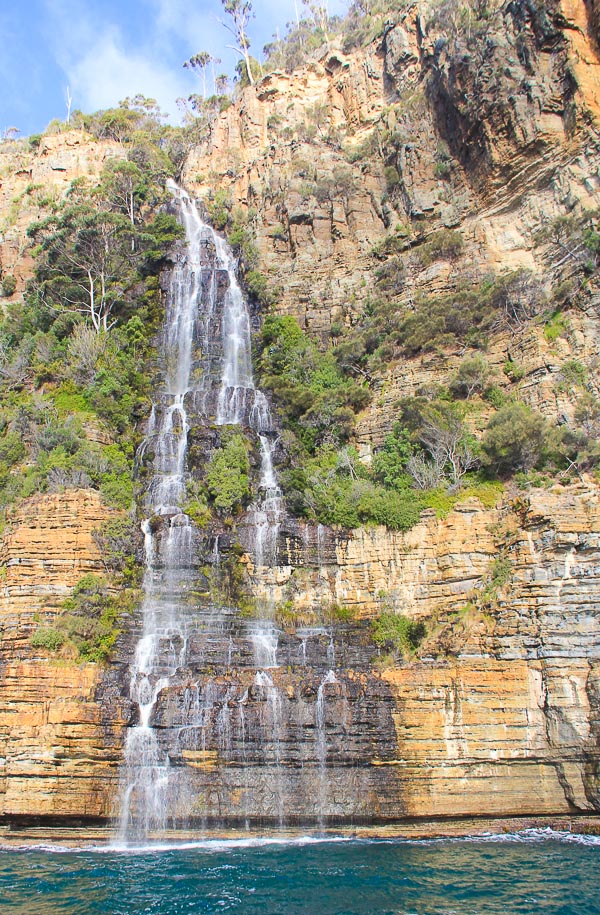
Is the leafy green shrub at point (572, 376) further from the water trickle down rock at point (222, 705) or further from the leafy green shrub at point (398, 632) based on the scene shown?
the water trickle down rock at point (222, 705)

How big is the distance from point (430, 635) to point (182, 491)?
1200cm

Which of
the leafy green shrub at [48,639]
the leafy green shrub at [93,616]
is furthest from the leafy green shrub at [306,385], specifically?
the leafy green shrub at [48,639]

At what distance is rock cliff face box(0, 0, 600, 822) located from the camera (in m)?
21.1

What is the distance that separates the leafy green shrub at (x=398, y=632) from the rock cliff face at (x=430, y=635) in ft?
1.09

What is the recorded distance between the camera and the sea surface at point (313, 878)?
47.9 feet

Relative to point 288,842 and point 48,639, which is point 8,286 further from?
point 288,842

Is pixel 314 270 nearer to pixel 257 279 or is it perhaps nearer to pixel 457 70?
pixel 257 279

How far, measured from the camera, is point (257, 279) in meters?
42.8

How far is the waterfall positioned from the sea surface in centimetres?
281

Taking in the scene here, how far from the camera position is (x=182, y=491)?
30000 millimetres

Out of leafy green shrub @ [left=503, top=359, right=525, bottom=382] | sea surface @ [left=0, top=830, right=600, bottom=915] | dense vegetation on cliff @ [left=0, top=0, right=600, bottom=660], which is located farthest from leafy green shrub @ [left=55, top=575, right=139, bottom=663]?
leafy green shrub @ [left=503, top=359, right=525, bottom=382]

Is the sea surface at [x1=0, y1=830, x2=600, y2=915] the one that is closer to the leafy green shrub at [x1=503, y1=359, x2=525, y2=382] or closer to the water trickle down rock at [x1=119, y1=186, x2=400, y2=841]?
the water trickle down rock at [x1=119, y1=186, x2=400, y2=841]

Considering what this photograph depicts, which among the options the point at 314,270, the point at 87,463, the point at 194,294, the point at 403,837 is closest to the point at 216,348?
the point at 194,294

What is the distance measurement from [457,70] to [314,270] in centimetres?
1335
